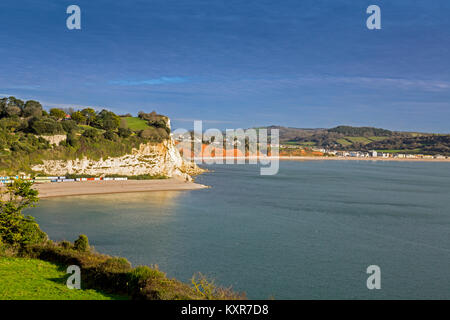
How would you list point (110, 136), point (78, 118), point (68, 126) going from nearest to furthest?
1. point (68, 126)
2. point (110, 136)
3. point (78, 118)

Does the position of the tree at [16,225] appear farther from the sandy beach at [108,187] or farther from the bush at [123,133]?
the bush at [123,133]

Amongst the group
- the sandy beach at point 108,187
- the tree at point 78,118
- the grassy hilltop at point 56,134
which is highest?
the tree at point 78,118

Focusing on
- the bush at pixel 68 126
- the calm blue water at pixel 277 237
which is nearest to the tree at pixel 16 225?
→ the calm blue water at pixel 277 237

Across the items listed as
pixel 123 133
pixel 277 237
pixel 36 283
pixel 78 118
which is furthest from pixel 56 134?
pixel 36 283

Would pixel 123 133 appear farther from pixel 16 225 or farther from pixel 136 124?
pixel 16 225

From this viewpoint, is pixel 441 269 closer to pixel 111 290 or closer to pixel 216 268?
pixel 216 268

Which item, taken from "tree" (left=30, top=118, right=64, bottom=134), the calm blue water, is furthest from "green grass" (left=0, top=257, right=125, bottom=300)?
"tree" (left=30, top=118, right=64, bottom=134)
